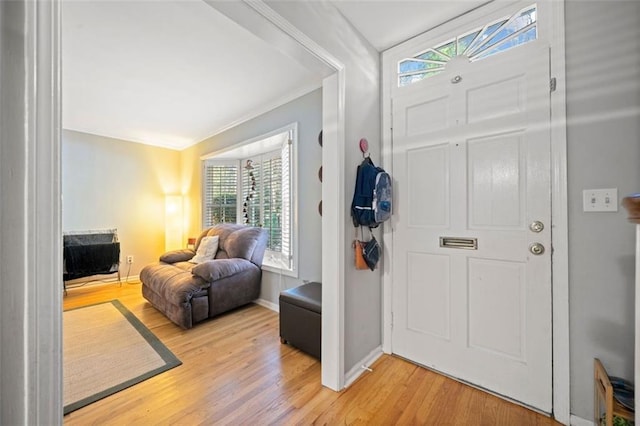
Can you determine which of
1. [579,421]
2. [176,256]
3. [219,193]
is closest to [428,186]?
[579,421]

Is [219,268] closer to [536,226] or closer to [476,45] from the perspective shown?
[536,226]

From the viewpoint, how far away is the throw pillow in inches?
134

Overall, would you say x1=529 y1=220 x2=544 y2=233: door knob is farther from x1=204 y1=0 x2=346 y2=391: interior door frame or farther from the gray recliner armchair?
the gray recliner armchair

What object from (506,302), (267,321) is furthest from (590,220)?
(267,321)

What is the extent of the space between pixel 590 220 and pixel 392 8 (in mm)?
1659

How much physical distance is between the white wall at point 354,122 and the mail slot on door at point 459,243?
0.56 m

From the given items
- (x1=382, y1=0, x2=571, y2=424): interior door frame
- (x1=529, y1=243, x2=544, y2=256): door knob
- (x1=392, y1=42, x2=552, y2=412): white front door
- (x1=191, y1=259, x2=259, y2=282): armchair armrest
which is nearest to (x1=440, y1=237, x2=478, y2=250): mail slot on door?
(x1=392, y1=42, x2=552, y2=412): white front door

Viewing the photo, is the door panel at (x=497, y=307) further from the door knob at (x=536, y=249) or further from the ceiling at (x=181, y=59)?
the ceiling at (x=181, y=59)

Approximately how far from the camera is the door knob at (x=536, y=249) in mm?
1476

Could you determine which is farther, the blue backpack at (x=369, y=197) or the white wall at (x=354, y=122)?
the blue backpack at (x=369, y=197)

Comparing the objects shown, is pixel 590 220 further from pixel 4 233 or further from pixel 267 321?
pixel 267 321

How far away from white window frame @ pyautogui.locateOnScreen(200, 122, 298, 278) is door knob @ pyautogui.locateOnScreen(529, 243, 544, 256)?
1.99 meters

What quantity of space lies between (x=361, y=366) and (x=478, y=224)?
1.25 m

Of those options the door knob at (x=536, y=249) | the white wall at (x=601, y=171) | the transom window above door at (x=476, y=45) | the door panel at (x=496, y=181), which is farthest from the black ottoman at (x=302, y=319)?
the transom window above door at (x=476, y=45)
